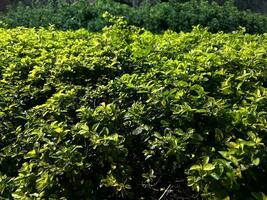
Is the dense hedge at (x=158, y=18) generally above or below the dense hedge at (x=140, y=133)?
below

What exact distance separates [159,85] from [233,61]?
0.73 m

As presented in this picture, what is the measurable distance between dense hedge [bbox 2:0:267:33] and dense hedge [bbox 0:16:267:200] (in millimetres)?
4725

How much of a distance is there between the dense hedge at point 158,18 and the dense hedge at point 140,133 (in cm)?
473

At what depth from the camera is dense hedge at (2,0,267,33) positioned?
7645 mm

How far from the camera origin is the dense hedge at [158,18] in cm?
764

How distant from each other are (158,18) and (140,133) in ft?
18.3

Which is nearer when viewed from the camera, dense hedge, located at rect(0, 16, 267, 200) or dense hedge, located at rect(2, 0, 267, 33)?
dense hedge, located at rect(0, 16, 267, 200)

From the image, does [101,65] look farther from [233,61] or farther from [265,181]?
[265,181]

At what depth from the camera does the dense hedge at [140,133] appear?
204cm

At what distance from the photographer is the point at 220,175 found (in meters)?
1.90

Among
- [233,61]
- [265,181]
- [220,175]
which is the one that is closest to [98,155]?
[220,175]

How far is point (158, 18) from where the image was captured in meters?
7.66

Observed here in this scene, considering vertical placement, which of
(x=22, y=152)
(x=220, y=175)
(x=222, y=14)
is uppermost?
(x=220, y=175)

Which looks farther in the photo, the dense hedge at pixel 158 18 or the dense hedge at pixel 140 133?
the dense hedge at pixel 158 18
